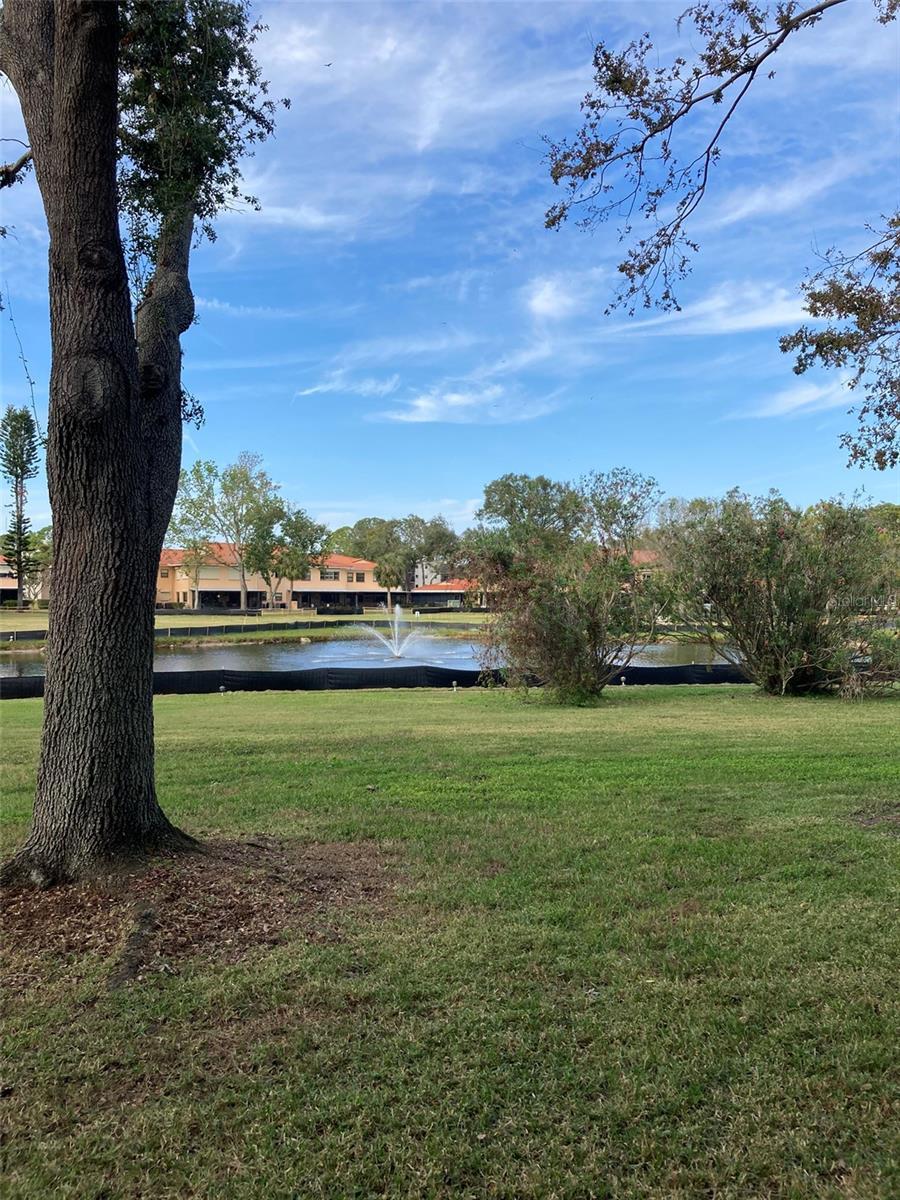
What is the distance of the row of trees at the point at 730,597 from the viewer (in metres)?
13.9

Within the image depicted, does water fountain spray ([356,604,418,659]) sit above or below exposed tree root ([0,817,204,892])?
above

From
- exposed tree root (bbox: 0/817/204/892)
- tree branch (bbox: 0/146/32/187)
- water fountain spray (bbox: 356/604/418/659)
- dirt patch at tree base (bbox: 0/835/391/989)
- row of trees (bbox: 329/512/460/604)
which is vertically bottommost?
dirt patch at tree base (bbox: 0/835/391/989)

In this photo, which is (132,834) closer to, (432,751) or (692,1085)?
(692,1085)

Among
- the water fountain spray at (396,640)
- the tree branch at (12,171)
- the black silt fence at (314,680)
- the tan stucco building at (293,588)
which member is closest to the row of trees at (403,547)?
the tan stucco building at (293,588)

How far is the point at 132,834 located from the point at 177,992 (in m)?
1.19

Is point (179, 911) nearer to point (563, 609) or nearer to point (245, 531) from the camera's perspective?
point (563, 609)

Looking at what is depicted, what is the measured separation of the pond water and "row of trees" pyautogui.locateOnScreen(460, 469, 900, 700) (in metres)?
7.73

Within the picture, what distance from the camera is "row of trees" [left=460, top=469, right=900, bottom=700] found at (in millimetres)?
13906

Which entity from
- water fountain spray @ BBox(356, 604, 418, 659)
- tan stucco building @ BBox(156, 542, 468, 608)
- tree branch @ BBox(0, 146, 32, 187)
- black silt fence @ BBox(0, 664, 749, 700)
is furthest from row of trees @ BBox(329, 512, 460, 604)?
tree branch @ BBox(0, 146, 32, 187)

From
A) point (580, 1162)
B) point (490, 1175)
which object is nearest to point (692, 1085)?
point (580, 1162)

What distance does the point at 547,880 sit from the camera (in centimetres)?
421

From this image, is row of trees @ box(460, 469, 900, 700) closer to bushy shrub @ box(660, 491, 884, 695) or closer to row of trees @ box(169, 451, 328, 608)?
bushy shrub @ box(660, 491, 884, 695)

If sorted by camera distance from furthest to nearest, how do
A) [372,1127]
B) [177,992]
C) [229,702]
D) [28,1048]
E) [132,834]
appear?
[229,702]
[132,834]
[177,992]
[28,1048]
[372,1127]

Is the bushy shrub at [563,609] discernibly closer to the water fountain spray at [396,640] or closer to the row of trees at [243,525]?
the water fountain spray at [396,640]
